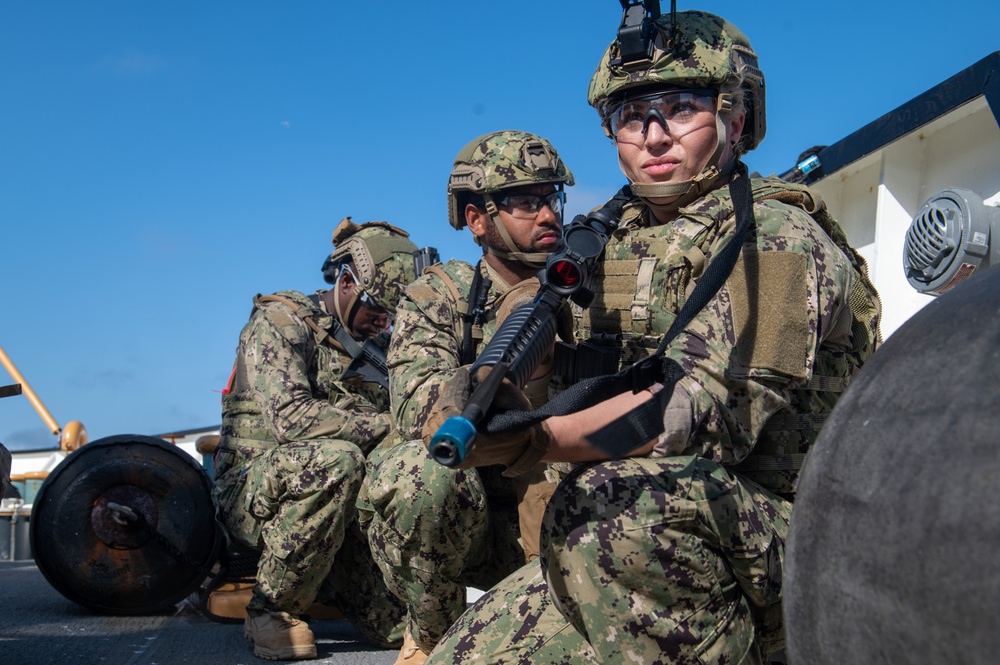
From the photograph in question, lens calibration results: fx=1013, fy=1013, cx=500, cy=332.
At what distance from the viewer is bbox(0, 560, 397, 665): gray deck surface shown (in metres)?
4.13

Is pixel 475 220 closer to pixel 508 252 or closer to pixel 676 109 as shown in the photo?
pixel 508 252

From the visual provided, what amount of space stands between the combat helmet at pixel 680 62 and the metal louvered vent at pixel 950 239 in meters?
1.73

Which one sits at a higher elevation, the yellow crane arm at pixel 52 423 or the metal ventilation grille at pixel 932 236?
the metal ventilation grille at pixel 932 236

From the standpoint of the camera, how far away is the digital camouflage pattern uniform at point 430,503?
3.52 m

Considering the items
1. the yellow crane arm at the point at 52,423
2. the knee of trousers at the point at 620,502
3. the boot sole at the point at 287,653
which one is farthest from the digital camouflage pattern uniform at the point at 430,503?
the yellow crane arm at the point at 52,423

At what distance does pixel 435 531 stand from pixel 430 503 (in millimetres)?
112

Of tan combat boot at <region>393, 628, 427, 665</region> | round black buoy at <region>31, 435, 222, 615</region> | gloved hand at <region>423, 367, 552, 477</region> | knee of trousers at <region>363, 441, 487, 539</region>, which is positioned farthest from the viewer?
round black buoy at <region>31, 435, 222, 615</region>

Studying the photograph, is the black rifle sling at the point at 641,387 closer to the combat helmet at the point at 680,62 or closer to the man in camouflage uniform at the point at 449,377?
the combat helmet at the point at 680,62

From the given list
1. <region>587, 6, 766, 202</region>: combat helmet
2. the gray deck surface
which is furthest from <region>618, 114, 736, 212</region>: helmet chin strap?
the gray deck surface

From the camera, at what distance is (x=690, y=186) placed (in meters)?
2.73

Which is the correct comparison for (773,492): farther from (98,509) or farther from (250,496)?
(98,509)

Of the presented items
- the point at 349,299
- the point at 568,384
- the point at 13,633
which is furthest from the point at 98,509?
the point at 568,384

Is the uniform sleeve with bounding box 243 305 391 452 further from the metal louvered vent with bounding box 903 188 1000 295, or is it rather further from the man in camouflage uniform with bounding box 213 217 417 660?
the metal louvered vent with bounding box 903 188 1000 295

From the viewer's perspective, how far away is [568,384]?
9.06ft
